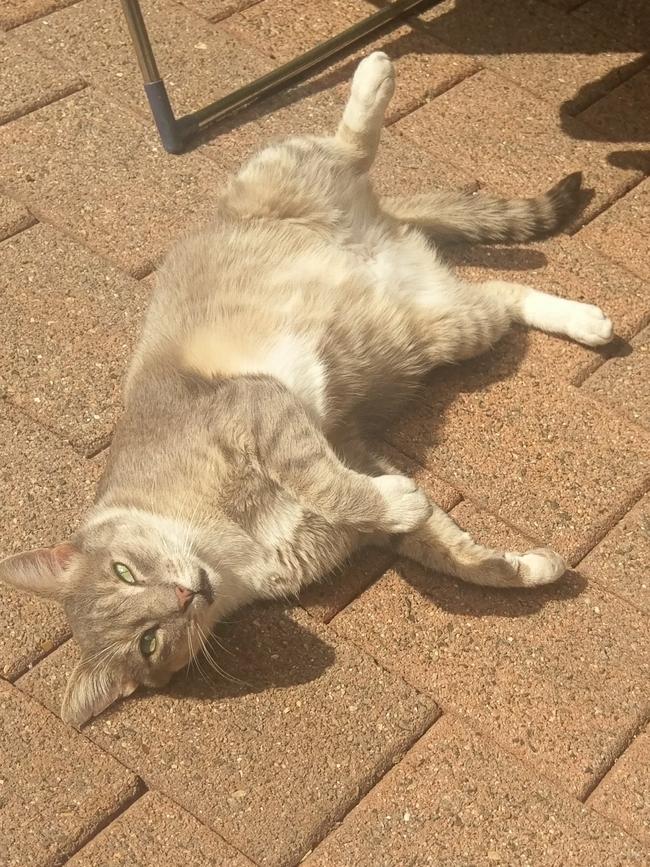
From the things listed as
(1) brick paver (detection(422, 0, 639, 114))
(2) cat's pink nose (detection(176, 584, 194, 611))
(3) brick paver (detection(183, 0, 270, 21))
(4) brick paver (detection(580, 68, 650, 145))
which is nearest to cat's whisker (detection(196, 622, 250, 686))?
(2) cat's pink nose (detection(176, 584, 194, 611))

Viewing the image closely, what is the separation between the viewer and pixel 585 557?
119 inches

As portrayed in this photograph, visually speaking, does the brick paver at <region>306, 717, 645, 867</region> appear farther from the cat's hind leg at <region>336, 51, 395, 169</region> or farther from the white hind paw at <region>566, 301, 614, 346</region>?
the cat's hind leg at <region>336, 51, 395, 169</region>

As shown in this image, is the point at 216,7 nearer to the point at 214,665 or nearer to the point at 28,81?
the point at 28,81

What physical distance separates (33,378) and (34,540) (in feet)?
2.08

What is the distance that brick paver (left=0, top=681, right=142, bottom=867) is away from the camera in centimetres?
255

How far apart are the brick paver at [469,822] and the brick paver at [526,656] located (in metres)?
0.07

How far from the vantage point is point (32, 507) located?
3.18 meters

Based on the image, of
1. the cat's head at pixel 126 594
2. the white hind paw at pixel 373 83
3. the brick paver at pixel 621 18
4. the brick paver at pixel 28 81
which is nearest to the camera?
the cat's head at pixel 126 594

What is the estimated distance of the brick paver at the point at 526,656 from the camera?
2.66 metres

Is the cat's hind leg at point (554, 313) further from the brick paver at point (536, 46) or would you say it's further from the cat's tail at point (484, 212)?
the brick paver at point (536, 46)

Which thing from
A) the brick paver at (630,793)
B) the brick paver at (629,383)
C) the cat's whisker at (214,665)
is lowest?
the brick paver at (630,793)

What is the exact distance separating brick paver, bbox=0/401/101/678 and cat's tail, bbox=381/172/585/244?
1408mm

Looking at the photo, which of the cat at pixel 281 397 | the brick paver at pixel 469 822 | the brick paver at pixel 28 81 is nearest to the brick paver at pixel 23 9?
the brick paver at pixel 28 81

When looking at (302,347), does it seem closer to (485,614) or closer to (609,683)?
(485,614)
